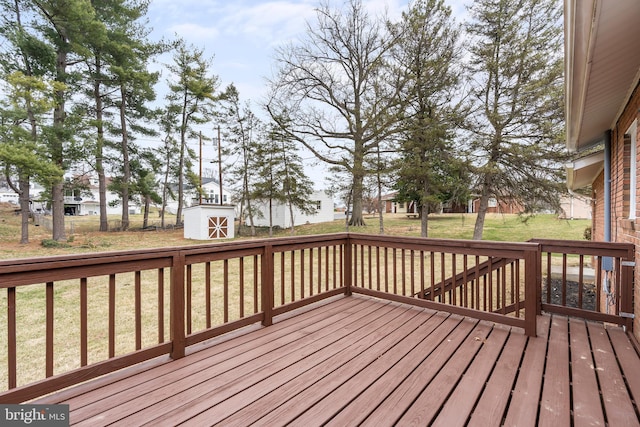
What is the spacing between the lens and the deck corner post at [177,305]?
90.3 inches

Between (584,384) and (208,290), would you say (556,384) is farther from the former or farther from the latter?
(208,290)

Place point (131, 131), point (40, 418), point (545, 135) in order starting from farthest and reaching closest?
1. point (131, 131)
2. point (545, 135)
3. point (40, 418)

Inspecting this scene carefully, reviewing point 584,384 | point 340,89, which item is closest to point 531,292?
point 584,384

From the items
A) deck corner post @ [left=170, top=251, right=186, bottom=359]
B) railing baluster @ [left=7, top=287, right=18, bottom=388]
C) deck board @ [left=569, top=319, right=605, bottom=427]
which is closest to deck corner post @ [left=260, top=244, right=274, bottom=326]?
deck corner post @ [left=170, top=251, right=186, bottom=359]

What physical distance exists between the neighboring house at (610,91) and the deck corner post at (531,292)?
2.68ft

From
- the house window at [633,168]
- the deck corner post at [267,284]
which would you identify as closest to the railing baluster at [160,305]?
the deck corner post at [267,284]

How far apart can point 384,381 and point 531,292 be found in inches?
66.5

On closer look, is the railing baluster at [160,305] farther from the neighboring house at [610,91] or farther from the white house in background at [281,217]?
the white house in background at [281,217]

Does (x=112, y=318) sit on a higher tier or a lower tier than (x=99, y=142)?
lower

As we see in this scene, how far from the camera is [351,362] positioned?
2256mm

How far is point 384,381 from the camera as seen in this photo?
1.99m

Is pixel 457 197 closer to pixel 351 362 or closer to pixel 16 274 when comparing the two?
pixel 351 362

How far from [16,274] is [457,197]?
450 inches

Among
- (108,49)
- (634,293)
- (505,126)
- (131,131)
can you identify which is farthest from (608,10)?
(131,131)
